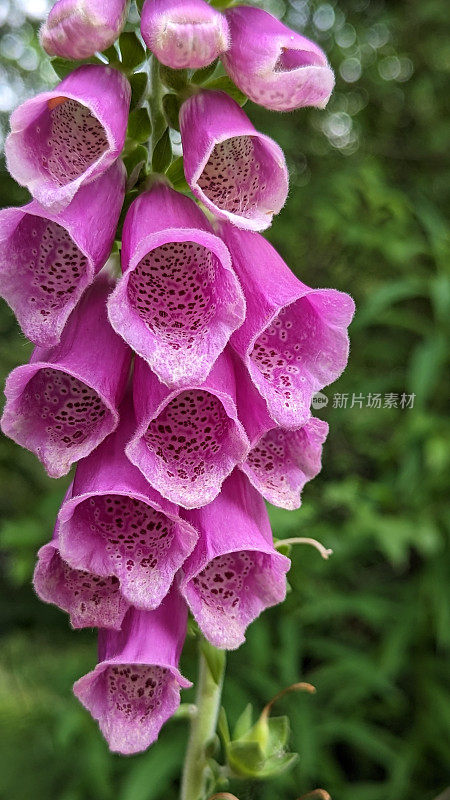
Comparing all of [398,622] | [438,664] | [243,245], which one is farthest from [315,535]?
[243,245]

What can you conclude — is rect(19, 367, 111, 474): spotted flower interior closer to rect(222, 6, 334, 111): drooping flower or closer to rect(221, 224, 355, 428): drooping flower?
rect(221, 224, 355, 428): drooping flower

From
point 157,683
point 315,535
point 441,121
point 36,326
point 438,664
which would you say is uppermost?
point 36,326

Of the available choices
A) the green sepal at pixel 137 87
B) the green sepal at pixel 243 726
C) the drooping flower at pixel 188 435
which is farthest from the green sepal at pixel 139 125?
the green sepal at pixel 243 726

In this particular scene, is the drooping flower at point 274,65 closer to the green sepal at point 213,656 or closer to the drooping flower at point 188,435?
the drooping flower at point 188,435

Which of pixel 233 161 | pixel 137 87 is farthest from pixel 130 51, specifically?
pixel 233 161

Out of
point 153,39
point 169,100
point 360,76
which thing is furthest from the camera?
point 360,76

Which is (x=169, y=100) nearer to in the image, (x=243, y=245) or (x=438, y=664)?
(x=243, y=245)

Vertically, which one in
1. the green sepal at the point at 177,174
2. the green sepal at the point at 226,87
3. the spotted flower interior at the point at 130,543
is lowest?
the spotted flower interior at the point at 130,543
